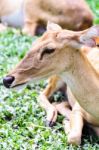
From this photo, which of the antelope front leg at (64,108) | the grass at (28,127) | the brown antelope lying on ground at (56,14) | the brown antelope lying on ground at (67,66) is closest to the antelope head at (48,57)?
the brown antelope lying on ground at (67,66)

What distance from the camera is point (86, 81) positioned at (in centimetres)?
572

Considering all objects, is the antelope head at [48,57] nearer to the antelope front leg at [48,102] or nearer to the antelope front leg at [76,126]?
the antelope front leg at [76,126]

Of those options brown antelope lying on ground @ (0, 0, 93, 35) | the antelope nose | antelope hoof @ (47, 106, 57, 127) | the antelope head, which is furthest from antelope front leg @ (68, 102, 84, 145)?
brown antelope lying on ground @ (0, 0, 93, 35)

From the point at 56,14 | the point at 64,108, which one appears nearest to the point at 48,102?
the point at 64,108

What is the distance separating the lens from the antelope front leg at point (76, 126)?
227 inches

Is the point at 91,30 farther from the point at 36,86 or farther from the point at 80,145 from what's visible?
the point at 36,86

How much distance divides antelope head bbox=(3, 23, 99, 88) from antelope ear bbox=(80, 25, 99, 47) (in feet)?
0.04

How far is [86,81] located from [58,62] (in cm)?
30

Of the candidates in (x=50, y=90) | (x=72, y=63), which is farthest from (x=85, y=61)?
(x=50, y=90)

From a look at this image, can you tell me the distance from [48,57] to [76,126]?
0.76 meters

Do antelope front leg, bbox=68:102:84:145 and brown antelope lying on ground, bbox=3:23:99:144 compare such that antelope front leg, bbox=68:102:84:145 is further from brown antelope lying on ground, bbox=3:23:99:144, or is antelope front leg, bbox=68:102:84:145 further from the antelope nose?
the antelope nose

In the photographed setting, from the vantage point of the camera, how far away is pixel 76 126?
5992 mm

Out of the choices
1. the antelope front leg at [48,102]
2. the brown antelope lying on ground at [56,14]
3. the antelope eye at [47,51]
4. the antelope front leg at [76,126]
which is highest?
the antelope eye at [47,51]

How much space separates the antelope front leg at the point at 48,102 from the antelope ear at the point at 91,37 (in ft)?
3.55
